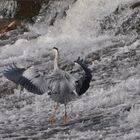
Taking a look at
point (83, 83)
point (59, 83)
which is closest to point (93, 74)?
point (83, 83)

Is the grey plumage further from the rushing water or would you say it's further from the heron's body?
the rushing water

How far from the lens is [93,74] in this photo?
9008 millimetres

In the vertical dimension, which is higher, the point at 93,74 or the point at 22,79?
the point at 22,79

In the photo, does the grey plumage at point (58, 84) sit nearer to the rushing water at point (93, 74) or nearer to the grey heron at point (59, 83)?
the grey heron at point (59, 83)

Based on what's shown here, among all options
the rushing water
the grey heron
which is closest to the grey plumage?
the grey heron

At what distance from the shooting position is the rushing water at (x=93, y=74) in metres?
6.91

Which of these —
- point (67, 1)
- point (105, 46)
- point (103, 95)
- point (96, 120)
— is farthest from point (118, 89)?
point (67, 1)

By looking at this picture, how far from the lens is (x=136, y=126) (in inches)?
257

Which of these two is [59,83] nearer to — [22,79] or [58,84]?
[58,84]

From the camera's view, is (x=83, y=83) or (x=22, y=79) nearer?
(x=83, y=83)

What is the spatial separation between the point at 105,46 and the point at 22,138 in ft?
13.0

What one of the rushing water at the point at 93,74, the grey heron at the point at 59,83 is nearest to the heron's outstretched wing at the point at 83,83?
the grey heron at the point at 59,83

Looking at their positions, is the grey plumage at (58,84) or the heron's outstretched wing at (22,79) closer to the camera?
the grey plumage at (58,84)

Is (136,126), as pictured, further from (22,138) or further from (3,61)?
(3,61)
